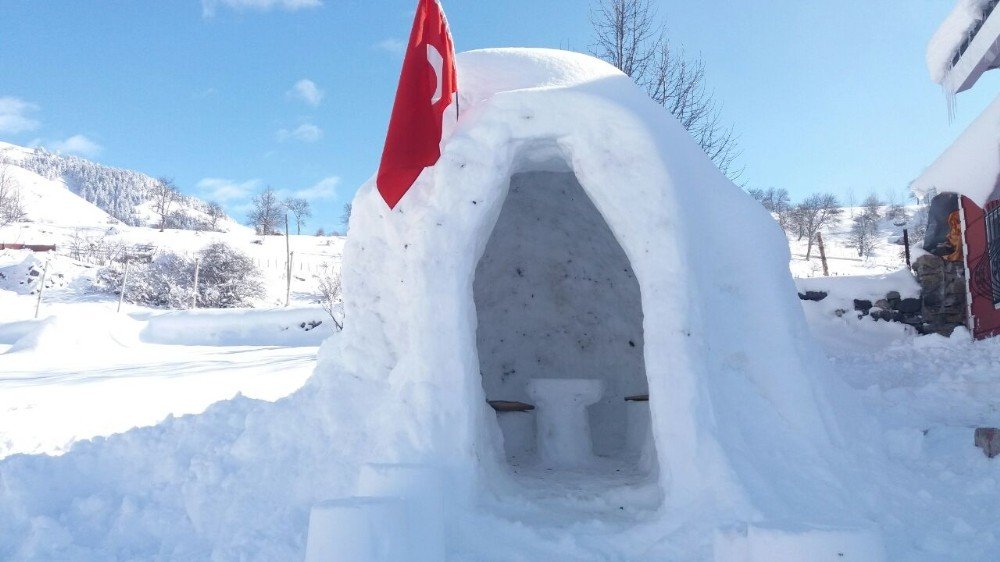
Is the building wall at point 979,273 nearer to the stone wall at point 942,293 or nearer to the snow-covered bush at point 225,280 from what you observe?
the stone wall at point 942,293

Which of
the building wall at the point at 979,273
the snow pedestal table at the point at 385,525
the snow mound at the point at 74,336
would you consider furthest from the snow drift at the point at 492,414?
the snow mound at the point at 74,336

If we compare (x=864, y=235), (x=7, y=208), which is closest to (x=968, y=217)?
(x=864, y=235)

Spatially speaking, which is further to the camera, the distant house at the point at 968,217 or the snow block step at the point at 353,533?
the distant house at the point at 968,217

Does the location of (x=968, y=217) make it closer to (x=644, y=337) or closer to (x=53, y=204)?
(x=644, y=337)

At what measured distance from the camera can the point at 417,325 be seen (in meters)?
3.70

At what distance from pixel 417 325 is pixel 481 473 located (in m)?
0.95

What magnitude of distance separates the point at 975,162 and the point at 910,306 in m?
5.97

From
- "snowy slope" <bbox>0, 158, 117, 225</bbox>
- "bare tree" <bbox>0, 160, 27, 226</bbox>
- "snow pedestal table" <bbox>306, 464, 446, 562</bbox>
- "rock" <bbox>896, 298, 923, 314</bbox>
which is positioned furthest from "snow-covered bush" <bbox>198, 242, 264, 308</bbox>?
"snowy slope" <bbox>0, 158, 117, 225</bbox>

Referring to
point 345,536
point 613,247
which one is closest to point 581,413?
point 613,247

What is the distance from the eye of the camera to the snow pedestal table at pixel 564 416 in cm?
536

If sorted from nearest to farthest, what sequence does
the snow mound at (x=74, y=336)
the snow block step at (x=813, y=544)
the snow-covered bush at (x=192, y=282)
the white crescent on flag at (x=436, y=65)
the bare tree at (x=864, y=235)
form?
1. the snow block step at (x=813, y=544)
2. the white crescent on flag at (x=436, y=65)
3. the snow mound at (x=74, y=336)
4. the snow-covered bush at (x=192, y=282)
5. the bare tree at (x=864, y=235)

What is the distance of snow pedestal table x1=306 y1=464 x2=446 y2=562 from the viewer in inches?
95.3

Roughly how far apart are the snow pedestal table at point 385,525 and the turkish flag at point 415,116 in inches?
70.1

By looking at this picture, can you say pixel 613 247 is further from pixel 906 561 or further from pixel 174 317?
pixel 174 317
